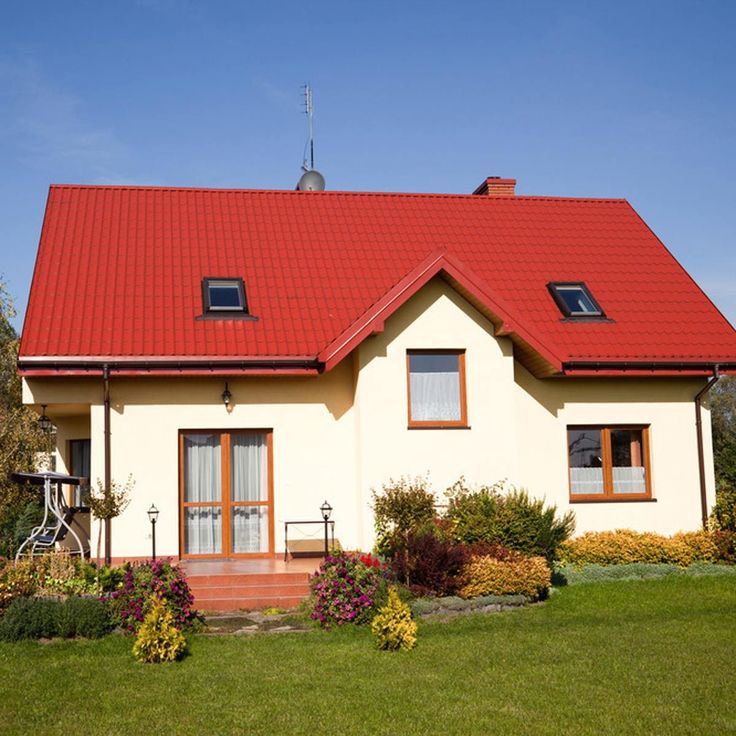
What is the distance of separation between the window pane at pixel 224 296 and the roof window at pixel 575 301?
6397 millimetres

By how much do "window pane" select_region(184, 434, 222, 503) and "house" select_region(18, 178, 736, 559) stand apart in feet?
0.08

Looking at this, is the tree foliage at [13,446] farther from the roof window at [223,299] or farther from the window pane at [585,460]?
the window pane at [585,460]

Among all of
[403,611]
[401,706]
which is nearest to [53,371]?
[403,611]

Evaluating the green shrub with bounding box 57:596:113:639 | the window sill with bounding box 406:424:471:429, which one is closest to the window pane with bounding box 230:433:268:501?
the window sill with bounding box 406:424:471:429

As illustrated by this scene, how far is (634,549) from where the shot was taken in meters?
17.8

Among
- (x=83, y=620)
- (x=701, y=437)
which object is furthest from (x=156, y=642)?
(x=701, y=437)

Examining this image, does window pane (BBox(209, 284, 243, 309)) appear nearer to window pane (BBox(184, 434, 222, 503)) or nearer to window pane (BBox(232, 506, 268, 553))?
window pane (BBox(184, 434, 222, 503))

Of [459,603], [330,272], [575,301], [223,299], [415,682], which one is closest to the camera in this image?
[415,682]

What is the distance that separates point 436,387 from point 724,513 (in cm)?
610

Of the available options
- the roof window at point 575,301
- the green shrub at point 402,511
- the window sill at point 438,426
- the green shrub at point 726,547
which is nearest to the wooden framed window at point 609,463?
the green shrub at point 726,547

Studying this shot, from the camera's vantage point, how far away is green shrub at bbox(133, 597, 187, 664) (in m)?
11.4

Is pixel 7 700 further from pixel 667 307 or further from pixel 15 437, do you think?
pixel 15 437

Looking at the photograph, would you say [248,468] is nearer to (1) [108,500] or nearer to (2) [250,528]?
(2) [250,528]

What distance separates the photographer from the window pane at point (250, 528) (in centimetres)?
1806
